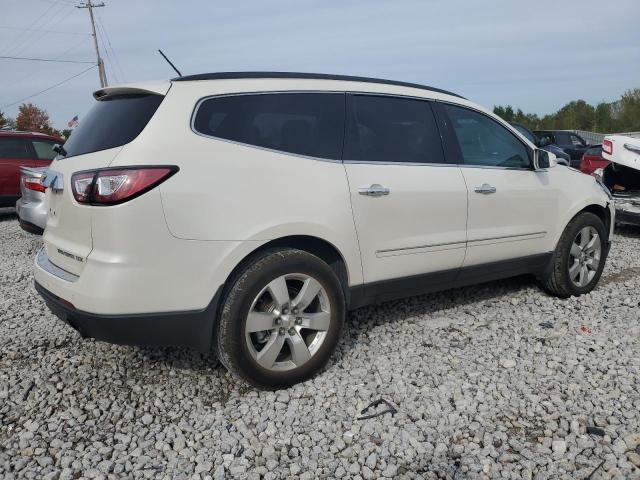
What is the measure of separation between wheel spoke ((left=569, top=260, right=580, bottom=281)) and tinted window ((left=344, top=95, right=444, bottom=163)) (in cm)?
183

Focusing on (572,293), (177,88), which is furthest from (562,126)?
(177,88)

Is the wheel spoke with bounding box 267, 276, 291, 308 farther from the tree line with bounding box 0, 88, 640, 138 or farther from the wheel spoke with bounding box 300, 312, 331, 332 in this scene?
the tree line with bounding box 0, 88, 640, 138

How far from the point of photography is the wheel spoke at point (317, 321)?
128 inches

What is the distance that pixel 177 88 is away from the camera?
120 inches

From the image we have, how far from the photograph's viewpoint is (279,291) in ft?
10.3

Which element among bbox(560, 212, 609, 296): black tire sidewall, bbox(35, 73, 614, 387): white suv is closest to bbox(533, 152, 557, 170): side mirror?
bbox(35, 73, 614, 387): white suv

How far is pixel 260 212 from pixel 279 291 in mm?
452

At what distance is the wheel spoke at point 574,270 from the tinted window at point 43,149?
9359 mm

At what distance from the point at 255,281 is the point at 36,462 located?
134cm

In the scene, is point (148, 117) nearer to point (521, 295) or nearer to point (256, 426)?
point (256, 426)

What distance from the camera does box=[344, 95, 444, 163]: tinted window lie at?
3592mm

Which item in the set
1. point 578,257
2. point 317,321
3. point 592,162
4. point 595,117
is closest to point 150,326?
point 317,321

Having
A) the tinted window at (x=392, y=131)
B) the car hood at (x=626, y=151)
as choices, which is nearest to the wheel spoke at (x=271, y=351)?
the tinted window at (x=392, y=131)

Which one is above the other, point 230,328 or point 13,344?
point 230,328
